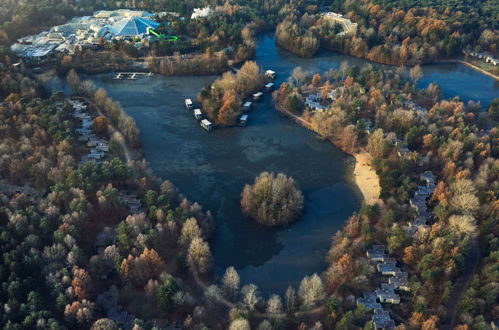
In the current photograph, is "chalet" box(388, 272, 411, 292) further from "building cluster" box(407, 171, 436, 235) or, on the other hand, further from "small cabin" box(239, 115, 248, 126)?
"small cabin" box(239, 115, 248, 126)

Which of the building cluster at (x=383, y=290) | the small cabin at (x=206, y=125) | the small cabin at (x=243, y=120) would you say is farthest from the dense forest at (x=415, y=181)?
the small cabin at (x=206, y=125)

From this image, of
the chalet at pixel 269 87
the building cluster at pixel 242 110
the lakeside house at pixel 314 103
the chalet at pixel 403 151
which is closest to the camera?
the chalet at pixel 403 151

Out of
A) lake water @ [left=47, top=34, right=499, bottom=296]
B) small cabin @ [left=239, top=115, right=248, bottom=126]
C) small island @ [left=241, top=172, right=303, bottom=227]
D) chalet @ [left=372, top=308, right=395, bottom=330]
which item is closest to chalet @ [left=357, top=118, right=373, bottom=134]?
lake water @ [left=47, top=34, right=499, bottom=296]

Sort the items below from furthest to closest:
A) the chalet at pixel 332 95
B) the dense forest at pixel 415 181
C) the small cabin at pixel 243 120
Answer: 1. the chalet at pixel 332 95
2. the small cabin at pixel 243 120
3. the dense forest at pixel 415 181

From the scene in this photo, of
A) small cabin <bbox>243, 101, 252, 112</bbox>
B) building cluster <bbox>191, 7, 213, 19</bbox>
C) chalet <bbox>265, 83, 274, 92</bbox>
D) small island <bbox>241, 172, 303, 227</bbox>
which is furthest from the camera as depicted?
building cluster <bbox>191, 7, 213, 19</bbox>

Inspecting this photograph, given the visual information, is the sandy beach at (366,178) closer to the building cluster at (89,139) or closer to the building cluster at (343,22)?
the building cluster at (89,139)

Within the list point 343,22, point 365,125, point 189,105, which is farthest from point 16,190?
point 343,22
